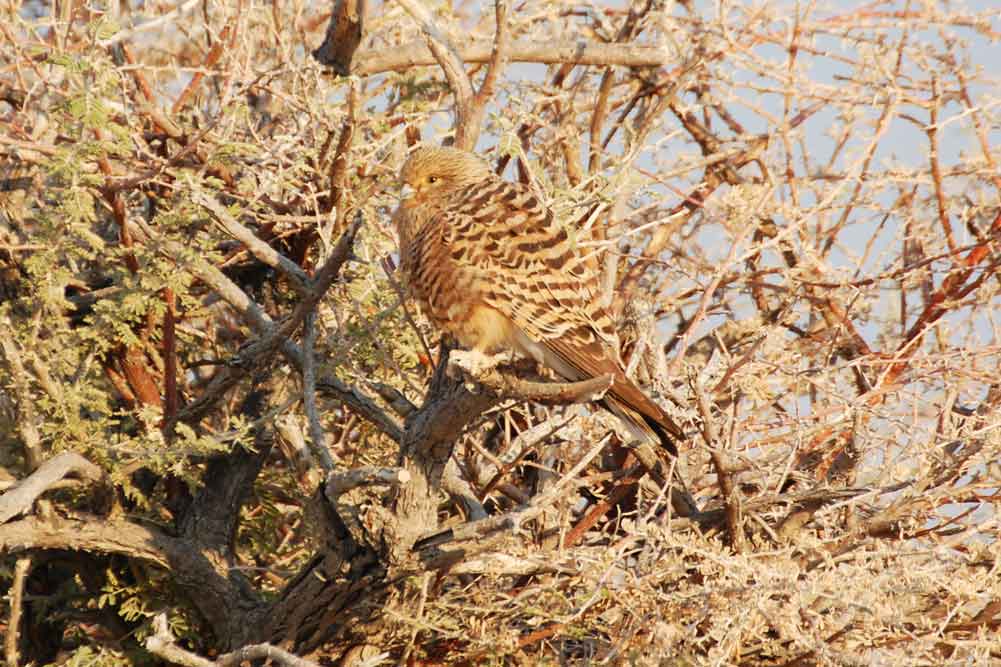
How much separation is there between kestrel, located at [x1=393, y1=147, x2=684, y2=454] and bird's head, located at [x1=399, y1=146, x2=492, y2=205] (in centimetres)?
4

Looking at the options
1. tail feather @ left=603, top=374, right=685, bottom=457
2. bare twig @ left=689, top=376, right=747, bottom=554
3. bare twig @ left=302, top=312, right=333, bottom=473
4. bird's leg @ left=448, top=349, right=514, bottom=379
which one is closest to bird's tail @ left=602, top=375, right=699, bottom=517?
tail feather @ left=603, top=374, right=685, bottom=457

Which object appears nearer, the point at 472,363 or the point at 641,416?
the point at 472,363

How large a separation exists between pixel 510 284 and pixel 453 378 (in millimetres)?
407

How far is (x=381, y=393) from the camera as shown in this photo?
388cm

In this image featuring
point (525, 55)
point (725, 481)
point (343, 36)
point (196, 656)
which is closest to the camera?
point (196, 656)

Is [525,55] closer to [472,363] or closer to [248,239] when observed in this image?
[248,239]

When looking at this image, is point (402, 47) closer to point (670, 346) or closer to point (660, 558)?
point (670, 346)

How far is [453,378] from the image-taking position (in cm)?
337

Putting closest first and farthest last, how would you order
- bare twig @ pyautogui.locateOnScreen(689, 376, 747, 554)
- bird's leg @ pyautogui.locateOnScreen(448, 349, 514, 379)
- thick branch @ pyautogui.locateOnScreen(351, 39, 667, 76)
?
bird's leg @ pyautogui.locateOnScreen(448, 349, 514, 379), bare twig @ pyautogui.locateOnScreen(689, 376, 747, 554), thick branch @ pyautogui.locateOnScreen(351, 39, 667, 76)

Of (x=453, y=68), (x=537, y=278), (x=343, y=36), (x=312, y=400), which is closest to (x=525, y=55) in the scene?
(x=343, y=36)

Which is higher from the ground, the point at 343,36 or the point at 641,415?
the point at 343,36

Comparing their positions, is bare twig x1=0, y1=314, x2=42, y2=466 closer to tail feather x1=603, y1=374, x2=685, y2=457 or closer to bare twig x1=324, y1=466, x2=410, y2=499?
bare twig x1=324, y1=466, x2=410, y2=499

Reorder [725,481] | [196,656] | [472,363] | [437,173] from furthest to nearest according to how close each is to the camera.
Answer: [437,173], [725,481], [196,656], [472,363]

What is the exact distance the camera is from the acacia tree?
350cm
